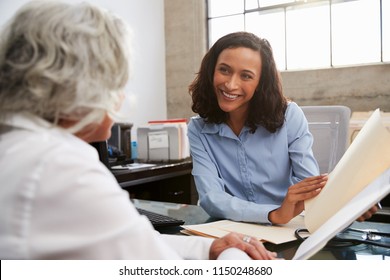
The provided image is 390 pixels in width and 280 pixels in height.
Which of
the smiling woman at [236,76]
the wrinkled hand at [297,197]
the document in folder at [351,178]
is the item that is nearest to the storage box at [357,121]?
the smiling woman at [236,76]

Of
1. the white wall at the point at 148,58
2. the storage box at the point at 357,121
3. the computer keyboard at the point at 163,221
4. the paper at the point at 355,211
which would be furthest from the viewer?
the white wall at the point at 148,58

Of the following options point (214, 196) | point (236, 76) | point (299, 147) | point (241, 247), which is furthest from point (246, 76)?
point (241, 247)

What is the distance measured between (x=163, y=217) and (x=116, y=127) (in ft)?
6.66

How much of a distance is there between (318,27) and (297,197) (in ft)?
10.1

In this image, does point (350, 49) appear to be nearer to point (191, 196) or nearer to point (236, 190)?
point (191, 196)

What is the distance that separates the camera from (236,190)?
5.27 feet

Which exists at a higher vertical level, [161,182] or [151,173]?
[151,173]

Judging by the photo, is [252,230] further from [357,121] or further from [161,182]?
[357,121]

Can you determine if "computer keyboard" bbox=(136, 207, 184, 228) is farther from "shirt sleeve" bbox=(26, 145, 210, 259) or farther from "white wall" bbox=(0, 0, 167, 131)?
"white wall" bbox=(0, 0, 167, 131)

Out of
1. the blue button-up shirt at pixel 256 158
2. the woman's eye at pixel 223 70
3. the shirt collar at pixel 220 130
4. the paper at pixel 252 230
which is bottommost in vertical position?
the paper at pixel 252 230

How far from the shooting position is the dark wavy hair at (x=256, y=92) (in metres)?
1.61

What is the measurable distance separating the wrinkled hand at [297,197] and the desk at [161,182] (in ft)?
5.35

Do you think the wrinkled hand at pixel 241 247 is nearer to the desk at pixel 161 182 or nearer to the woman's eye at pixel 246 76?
the woman's eye at pixel 246 76

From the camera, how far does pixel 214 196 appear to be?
1363 mm
